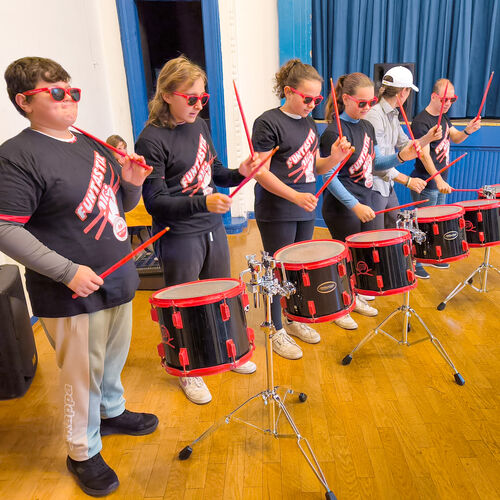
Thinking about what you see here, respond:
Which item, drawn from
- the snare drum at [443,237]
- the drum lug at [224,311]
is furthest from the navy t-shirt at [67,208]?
the snare drum at [443,237]

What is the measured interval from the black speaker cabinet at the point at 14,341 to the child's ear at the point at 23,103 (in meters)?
1.04

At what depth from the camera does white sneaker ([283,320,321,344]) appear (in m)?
2.64

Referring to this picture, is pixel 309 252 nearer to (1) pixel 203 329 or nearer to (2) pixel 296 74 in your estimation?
(1) pixel 203 329

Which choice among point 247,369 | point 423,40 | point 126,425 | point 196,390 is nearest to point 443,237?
point 247,369

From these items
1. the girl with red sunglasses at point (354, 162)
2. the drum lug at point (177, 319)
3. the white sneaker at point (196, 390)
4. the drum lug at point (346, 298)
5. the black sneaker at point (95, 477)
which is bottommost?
the white sneaker at point (196, 390)

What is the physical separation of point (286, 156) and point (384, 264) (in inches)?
27.7

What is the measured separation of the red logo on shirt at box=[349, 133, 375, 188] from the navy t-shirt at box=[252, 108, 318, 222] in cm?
33

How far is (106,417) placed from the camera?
6.39 feet

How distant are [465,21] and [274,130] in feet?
11.2

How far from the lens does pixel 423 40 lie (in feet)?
15.0

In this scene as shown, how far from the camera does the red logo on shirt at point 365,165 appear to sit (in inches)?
101

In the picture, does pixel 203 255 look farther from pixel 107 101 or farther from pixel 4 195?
pixel 107 101

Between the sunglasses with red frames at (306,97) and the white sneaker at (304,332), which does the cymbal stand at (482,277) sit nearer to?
the white sneaker at (304,332)

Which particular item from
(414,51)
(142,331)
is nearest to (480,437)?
(142,331)
